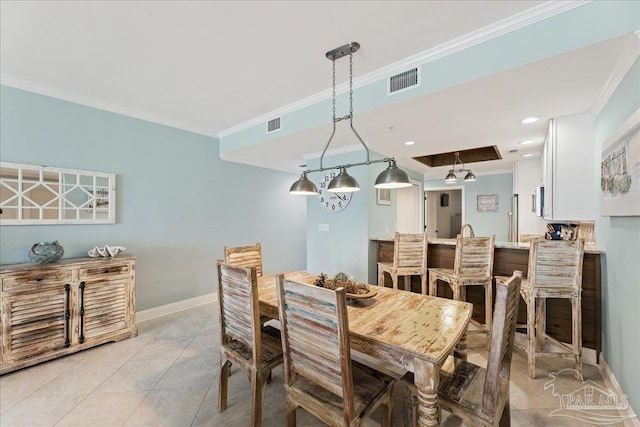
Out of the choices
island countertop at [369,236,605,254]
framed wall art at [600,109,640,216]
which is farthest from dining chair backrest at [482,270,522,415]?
island countertop at [369,236,605,254]

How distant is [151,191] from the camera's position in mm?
3641

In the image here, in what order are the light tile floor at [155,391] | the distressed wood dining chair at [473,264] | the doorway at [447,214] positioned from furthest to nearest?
the doorway at [447,214], the distressed wood dining chair at [473,264], the light tile floor at [155,391]

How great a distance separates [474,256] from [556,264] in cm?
67

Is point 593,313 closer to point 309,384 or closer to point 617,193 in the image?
point 617,193

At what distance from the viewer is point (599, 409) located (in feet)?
6.36

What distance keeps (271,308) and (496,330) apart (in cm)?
136

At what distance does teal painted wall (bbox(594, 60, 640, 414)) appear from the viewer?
1714mm

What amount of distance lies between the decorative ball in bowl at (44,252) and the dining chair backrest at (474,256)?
401 centimetres

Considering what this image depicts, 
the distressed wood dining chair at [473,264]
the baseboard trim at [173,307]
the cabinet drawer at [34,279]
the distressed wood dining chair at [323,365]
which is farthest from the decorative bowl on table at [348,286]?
the baseboard trim at [173,307]

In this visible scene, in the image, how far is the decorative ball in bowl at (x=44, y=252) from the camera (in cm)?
261

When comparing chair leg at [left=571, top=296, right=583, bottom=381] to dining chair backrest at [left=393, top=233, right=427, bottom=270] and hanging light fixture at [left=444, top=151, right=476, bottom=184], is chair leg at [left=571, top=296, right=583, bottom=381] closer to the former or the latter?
dining chair backrest at [left=393, top=233, right=427, bottom=270]

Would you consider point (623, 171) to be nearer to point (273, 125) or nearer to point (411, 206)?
point (273, 125)

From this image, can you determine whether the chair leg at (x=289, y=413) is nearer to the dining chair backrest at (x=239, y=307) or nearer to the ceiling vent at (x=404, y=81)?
the dining chair backrest at (x=239, y=307)

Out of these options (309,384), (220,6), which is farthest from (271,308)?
(220,6)
